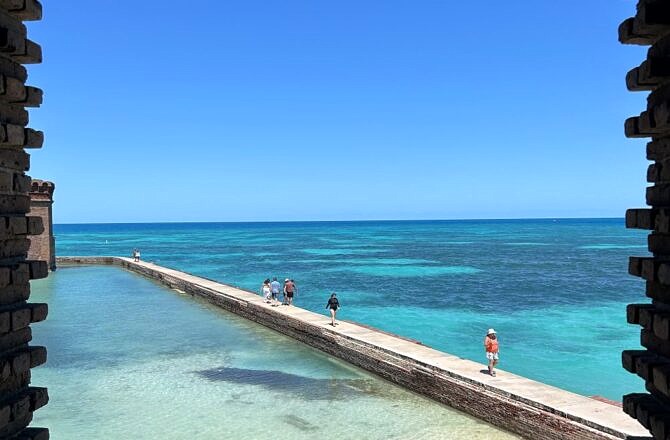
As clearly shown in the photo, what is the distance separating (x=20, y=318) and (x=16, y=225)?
892 millimetres

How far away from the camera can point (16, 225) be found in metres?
5.52

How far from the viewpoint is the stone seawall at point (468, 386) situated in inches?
394

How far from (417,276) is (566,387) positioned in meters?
31.0

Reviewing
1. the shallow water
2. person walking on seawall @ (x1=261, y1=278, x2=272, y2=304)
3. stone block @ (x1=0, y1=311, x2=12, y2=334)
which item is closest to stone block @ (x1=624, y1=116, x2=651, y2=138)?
stone block @ (x1=0, y1=311, x2=12, y2=334)

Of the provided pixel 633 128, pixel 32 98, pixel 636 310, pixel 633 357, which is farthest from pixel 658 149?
pixel 32 98

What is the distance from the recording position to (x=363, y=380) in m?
15.4

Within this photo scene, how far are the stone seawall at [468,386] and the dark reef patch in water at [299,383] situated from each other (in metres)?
0.82

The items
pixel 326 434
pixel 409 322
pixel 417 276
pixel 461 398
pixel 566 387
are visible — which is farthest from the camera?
pixel 417 276

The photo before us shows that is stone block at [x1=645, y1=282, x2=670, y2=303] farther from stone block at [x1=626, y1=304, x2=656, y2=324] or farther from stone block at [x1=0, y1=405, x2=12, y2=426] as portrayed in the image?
stone block at [x1=0, y1=405, x2=12, y2=426]

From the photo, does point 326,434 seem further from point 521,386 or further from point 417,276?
point 417,276

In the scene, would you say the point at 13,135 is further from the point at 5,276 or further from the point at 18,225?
the point at 5,276

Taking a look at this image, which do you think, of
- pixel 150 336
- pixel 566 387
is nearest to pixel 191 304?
pixel 150 336

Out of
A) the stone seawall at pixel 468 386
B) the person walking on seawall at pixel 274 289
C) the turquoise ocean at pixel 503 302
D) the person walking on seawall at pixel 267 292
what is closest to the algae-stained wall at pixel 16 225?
the stone seawall at pixel 468 386

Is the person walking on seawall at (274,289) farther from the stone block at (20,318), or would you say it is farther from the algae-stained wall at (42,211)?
the algae-stained wall at (42,211)
